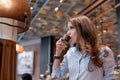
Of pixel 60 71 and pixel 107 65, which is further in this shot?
pixel 60 71

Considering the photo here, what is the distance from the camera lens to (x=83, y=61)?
136 centimetres

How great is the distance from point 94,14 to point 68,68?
7.73 metres

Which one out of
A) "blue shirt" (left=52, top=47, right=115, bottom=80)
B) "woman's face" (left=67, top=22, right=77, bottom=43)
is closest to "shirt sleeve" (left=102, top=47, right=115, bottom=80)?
"blue shirt" (left=52, top=47, right=115, bottom=80)

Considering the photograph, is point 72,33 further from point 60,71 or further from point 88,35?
point 60,71

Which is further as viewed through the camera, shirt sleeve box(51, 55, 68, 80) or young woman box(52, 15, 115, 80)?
shirt sleeve box(51, 55, 68, 80)

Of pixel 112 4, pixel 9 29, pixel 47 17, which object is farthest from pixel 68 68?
pixel 47 17

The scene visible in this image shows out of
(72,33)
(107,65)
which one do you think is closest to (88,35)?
(72,33)

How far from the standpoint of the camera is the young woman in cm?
133

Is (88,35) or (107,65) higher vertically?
(88,35)

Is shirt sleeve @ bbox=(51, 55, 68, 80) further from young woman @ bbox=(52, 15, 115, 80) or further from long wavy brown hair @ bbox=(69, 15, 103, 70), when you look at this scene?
long wavy brown hair @ bbox=(69, 15, 103, 70)

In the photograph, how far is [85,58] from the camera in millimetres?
1371

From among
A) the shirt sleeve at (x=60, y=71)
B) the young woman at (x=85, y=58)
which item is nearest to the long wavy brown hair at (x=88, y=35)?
the young woman at (x=85, y=58)

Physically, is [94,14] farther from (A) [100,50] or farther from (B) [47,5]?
(A) [100,50]

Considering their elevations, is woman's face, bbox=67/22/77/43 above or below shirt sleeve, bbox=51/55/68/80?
above
